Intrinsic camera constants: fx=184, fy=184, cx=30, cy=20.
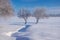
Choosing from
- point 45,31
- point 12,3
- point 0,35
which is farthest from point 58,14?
point 0,35

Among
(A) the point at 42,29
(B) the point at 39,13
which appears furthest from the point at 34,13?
(A) the point at 42,29

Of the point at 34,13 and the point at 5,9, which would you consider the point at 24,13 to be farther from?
the point at 5,9

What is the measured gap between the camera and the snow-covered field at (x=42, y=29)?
10.6 feet

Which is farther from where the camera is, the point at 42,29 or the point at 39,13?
the point at 42,29

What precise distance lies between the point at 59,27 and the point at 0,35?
3.63ft

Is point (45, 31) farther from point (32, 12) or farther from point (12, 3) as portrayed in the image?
point (12, 3)

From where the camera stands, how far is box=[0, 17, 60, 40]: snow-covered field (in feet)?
10.6

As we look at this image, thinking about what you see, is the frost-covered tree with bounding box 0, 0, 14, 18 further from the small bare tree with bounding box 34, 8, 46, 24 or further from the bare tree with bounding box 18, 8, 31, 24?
the small bare tree with bounding box 34, 8, 46, 24

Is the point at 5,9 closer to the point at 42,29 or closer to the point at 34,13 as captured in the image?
the point at 34,13

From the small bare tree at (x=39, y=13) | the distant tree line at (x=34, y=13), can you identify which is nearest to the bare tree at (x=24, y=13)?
the distant tree line at (x=34, y=13)

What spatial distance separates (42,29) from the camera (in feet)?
11.0

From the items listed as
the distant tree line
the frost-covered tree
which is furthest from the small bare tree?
the frost-covered tree

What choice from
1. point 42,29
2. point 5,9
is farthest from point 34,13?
point 5,9

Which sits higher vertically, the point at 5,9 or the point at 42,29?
the point at 5,9
